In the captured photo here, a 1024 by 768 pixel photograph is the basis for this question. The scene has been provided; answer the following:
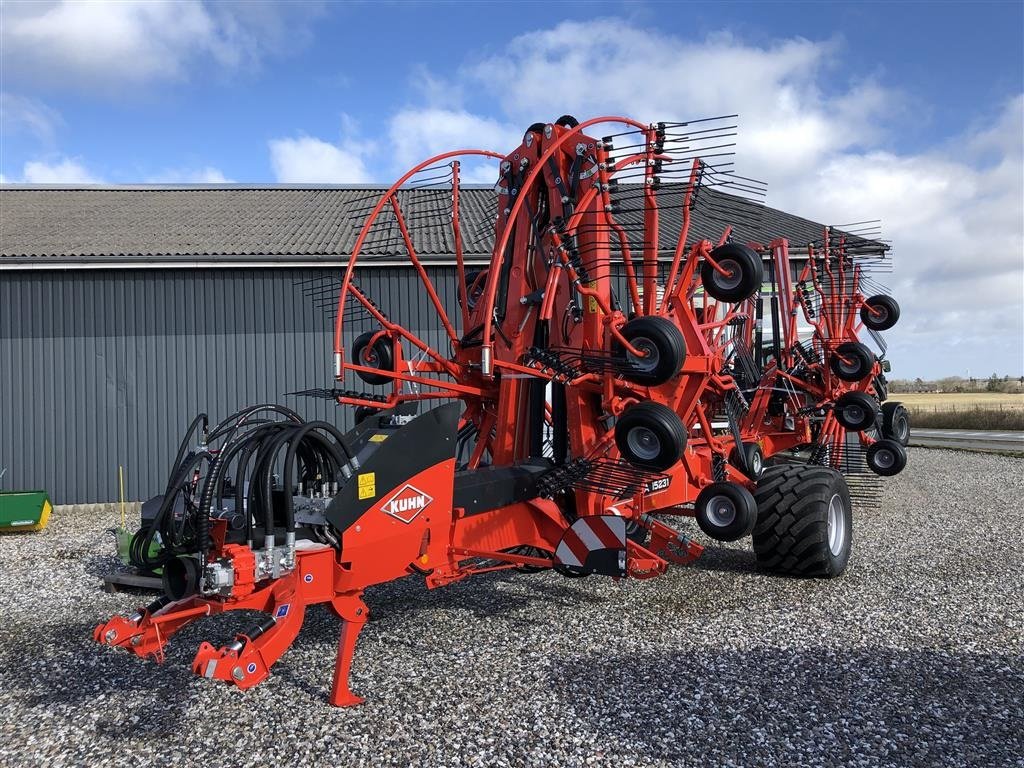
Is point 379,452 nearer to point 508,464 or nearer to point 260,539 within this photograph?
point 260,539

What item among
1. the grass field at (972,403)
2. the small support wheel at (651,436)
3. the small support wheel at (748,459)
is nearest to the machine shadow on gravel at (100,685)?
the small support wheel at (651,436)

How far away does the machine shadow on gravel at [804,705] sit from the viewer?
3773 mm

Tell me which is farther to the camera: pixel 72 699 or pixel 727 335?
pixel 727 335

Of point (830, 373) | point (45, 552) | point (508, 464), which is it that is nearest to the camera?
point (508, 464)

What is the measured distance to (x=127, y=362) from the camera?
12242 millimetres

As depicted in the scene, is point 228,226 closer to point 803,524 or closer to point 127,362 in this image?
point 127,362

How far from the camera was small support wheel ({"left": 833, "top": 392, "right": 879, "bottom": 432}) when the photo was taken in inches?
384

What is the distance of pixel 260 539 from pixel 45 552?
640cm

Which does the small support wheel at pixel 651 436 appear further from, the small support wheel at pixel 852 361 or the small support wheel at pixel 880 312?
the small support wheel at pixel 880 312

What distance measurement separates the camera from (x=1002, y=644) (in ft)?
17.1

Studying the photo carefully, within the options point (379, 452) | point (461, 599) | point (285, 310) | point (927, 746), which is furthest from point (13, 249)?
point (927, 746)

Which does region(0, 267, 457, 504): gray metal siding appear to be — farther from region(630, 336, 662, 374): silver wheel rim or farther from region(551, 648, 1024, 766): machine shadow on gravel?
region(551, 648, 1024, 766): machine shadow on gravel

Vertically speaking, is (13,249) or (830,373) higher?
(13,249)

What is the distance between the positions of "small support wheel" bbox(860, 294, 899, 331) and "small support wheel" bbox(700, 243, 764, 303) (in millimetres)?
6295
